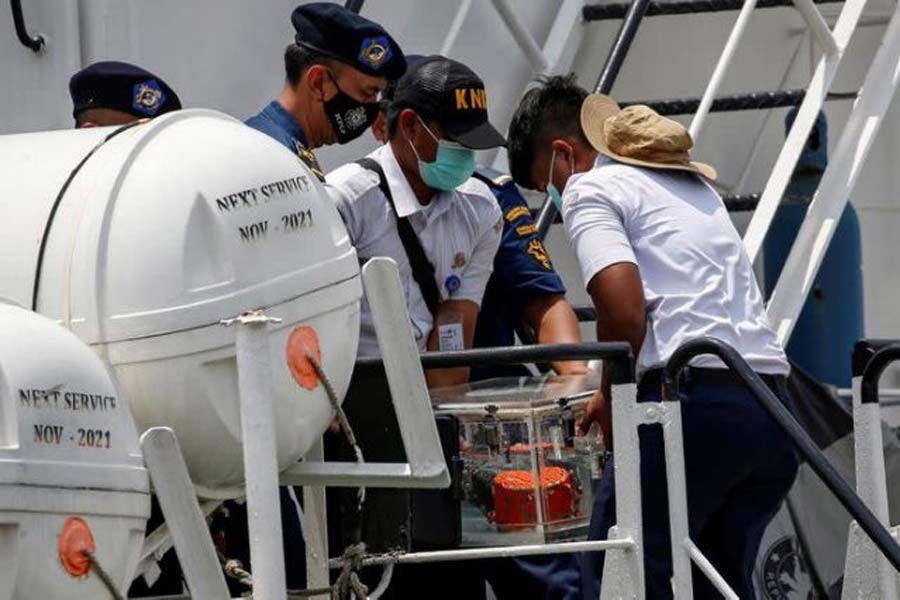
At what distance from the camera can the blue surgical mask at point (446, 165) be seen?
175 inches

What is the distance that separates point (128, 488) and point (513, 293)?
7.25 feet

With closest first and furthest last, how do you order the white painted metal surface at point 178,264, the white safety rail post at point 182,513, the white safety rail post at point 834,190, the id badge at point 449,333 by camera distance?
the white safety rail post at point 182,513, the white painted metal surface at point 178,264, the id badge at point 449,333, the white safety rail post at point 834,190

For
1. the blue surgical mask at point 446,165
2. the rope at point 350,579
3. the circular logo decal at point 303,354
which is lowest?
the rope at point 350,579

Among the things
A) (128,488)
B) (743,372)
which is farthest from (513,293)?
(128,488)

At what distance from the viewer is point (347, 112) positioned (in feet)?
15.3

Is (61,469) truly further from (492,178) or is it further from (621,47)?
(621,47)

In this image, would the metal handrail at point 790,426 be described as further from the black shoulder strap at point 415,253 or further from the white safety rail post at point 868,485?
the black shoulder strap at point 415,253

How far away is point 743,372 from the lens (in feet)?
12.5

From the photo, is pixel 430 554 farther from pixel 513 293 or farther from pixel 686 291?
pixel 513 293

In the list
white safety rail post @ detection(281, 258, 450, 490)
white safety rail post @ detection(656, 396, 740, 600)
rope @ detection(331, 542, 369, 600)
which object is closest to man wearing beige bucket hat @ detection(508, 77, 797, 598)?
white safety rail post @ detection(656, 396, 740, 600)

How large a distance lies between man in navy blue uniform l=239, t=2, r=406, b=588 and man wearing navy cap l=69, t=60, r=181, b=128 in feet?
0.79

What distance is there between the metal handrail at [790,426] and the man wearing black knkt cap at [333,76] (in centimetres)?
113

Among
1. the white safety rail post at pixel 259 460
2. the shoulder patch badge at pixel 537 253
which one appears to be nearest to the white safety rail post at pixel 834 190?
the shoulder patch badge at pixel 537 253

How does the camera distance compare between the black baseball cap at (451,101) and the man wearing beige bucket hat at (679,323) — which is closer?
the man wearing beige bucket hat at (679,323)
